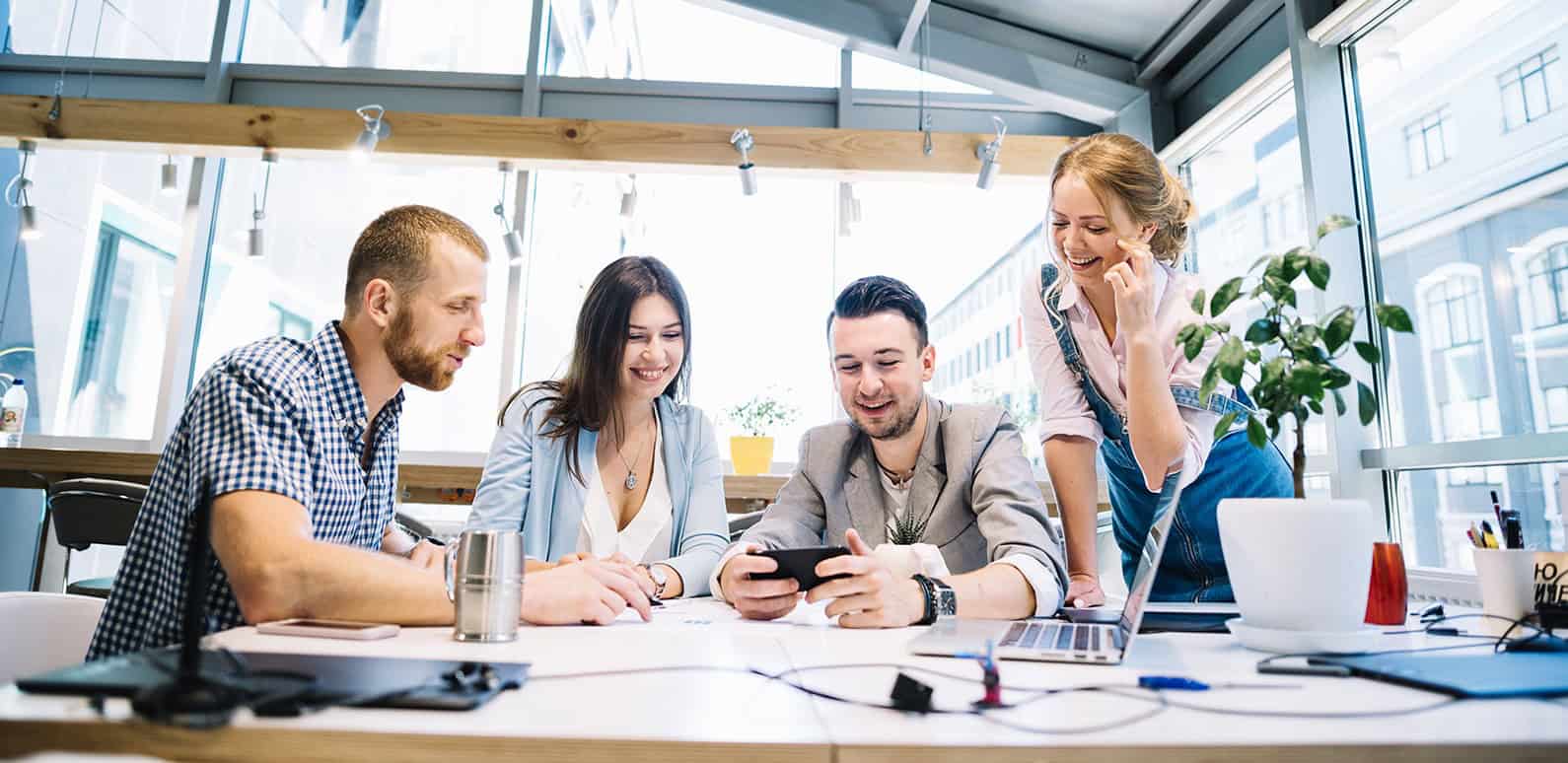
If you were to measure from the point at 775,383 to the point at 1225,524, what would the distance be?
3052 millimetres

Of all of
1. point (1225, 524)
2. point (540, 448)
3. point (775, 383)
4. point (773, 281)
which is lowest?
point (1225, 524)

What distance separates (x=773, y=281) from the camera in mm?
4125

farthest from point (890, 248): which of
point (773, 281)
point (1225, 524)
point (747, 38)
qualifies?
point (1225, 524)

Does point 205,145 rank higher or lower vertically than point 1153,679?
higher

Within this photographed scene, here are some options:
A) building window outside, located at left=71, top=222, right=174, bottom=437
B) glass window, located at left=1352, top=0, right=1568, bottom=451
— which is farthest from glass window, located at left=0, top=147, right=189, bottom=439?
glass window, located at left=1352, top=0, right=1568, bottom=451

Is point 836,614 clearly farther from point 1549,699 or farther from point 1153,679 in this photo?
point 1549,699

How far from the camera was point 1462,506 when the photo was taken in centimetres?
224

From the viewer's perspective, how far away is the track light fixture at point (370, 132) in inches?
138

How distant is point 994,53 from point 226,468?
3.30 meters

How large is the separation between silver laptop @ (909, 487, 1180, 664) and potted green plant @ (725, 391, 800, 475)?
2543 millimetres

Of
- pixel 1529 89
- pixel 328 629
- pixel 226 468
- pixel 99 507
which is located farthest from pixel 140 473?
Result: pixel 1529 89

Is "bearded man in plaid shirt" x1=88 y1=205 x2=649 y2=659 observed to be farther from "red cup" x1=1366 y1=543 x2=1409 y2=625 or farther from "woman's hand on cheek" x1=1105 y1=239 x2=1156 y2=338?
"red cup" x1=1366 y1=543 x2=1409 y2=625

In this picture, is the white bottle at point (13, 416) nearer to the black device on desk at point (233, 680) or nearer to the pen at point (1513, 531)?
the black device on desk at point (233, 680)

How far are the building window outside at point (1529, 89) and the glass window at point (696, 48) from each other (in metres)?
2.58
